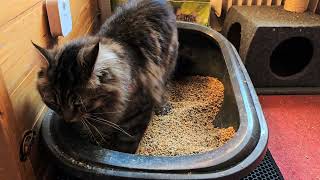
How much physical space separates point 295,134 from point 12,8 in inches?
54.3

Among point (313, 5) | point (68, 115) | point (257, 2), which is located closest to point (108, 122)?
point (68, 115)

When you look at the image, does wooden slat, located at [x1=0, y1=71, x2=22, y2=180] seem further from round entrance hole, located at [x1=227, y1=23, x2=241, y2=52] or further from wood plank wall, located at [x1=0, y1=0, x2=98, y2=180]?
round entrance hole, located at [x1=227, y1=23, x2=241, y2=52]

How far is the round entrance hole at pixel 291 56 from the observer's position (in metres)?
1.91

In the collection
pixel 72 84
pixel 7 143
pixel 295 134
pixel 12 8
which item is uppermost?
pixel 12 8

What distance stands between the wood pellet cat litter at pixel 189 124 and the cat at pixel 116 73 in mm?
92

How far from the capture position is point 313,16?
187 centimetres

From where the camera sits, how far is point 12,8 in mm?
850

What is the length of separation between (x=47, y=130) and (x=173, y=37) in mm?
Answer: 740

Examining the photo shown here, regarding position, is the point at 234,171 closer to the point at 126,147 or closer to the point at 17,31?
the point at 126,147

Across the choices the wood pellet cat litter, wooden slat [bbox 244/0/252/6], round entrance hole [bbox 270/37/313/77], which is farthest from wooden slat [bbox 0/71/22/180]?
wooden slat [bbox 244/0/252/6]

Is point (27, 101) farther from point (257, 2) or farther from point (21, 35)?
point (257, 2)

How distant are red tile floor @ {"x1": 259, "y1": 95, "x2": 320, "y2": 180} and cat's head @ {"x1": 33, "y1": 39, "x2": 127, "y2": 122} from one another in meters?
0.91

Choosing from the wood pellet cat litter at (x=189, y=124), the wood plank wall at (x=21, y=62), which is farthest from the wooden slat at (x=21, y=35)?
the wood pellet cat litter at (x=189, y=124)

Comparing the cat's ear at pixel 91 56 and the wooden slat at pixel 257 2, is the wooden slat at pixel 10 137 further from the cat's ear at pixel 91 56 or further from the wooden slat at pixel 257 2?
the wooden slat at pixel 257 2
